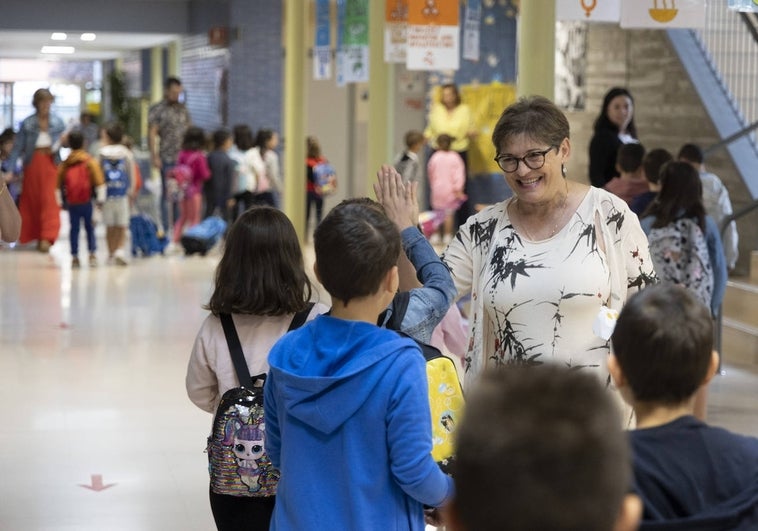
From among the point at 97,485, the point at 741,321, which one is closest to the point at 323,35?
the point at 741,321

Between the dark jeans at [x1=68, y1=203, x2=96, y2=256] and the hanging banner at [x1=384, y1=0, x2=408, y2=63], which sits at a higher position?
the hanging banner at [x1=384, y1=0, x2=408, y2=63]

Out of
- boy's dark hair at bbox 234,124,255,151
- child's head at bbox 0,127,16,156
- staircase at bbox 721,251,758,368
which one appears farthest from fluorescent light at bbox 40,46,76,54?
staircase at bbox 721,251,758,368

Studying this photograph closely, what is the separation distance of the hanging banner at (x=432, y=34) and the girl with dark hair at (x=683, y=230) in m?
4.30

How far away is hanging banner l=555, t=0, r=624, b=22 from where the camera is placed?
8.15 metres

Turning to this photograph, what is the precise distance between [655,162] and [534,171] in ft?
14.8

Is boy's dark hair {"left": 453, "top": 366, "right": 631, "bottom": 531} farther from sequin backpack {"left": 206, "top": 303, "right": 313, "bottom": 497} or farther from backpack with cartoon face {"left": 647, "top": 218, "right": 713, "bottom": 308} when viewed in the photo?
backpack with cartoon face {"left": 647, "top": 218, "right": 713, "bottom": 308}

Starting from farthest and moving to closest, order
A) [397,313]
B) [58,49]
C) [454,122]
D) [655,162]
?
[58,49] < [454,122] < [655,162] < [397,313]

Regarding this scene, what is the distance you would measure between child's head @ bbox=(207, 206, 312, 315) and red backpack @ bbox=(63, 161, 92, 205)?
11.4 metres

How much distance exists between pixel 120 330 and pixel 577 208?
24.7 ft

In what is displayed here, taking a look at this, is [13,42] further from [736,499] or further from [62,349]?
[736,499]

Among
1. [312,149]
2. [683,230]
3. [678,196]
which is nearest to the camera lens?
[678,196]

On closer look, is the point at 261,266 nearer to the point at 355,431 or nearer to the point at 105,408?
the point at 355,431

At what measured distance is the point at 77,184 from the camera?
47.7 ft

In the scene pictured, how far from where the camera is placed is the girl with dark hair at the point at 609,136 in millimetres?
9227
